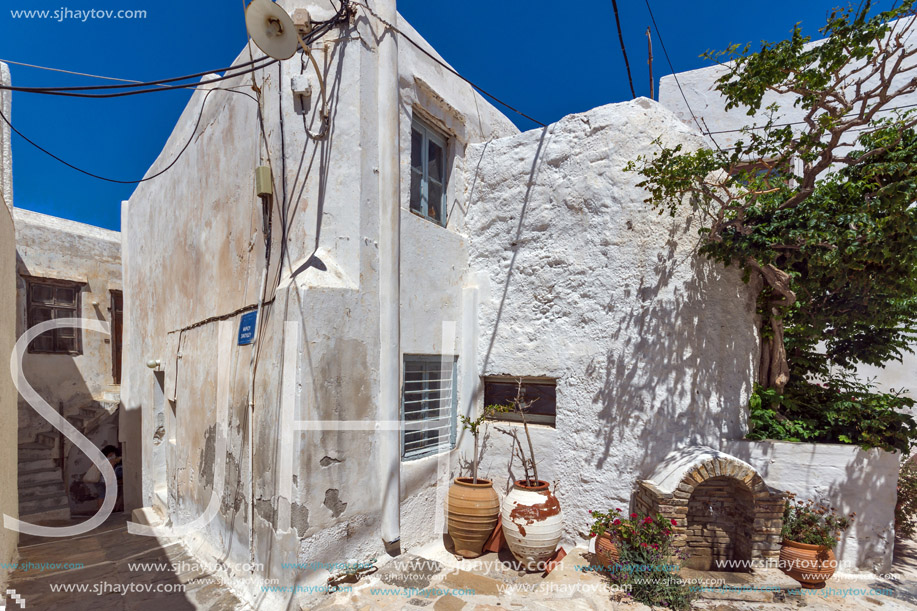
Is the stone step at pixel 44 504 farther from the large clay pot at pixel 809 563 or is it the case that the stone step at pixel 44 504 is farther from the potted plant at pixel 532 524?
the large clay pot at pixel 809 563

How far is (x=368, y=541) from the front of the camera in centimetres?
452

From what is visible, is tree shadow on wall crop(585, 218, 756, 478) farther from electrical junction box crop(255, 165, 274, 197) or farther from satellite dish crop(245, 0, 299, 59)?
satellite dish crop(245, 0, 299, 59)

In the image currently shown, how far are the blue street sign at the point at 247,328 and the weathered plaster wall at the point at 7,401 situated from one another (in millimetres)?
1875

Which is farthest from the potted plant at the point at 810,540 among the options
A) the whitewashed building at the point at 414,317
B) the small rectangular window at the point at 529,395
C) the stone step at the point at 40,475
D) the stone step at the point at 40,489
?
the stone step at the point at 40,475

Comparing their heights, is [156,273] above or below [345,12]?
below

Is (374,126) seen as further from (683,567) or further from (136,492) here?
(136,492)

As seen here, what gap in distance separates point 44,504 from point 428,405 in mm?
8404

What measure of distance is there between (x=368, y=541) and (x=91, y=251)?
10.2 meters

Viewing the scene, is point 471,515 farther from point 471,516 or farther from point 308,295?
point 308,295

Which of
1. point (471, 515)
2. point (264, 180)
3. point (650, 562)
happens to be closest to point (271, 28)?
point (264, 180)

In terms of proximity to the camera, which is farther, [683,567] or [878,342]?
→ [878,342]

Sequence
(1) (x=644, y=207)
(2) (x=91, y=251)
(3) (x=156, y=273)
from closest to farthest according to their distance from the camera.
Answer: (1) (x=644, y=207) < (3) (x=156, y=273) < (2) (x=91, y=251)

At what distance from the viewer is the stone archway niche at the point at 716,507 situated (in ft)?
15.1

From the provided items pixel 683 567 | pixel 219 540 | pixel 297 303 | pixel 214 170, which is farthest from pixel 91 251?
pixel 683 567
